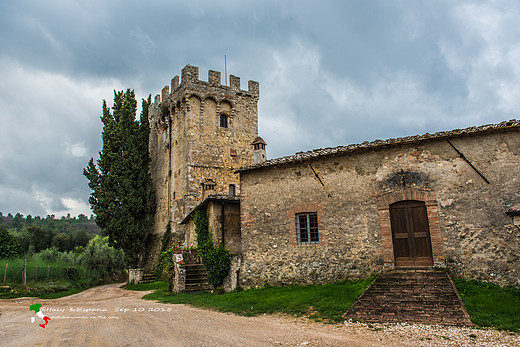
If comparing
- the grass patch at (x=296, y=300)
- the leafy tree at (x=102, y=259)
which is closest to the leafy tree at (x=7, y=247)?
the leafy tree at (x=102, y=259)

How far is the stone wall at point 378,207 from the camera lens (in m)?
10.5

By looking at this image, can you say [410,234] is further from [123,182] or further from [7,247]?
[7,247]

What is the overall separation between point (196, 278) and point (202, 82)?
53.0ft

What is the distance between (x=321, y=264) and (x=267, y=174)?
13.2 feet

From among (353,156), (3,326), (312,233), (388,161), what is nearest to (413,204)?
(388,161)

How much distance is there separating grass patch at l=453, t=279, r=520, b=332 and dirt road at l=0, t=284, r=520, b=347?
23.7 inches

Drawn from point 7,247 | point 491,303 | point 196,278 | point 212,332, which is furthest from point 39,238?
point 491,303

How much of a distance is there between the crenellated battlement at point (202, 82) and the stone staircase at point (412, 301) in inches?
833

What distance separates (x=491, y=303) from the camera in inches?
341

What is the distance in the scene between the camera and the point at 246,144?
28688 mm

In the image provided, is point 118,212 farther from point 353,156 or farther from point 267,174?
point 353,156

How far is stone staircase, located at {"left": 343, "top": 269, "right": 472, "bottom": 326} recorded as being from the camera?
812cm

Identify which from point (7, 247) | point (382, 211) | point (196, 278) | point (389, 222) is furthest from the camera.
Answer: point (7, 247)

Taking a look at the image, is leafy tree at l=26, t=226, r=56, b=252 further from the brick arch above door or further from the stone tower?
the brick arch above door
